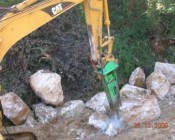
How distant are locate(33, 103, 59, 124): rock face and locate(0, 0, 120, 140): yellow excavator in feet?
2.45

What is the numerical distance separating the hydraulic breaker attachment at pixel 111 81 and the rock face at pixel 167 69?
146 centimetres

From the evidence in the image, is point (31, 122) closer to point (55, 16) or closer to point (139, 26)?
point (55, 16)

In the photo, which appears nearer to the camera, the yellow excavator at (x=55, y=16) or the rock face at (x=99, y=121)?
the yellow excavator at (x=55, y=16)

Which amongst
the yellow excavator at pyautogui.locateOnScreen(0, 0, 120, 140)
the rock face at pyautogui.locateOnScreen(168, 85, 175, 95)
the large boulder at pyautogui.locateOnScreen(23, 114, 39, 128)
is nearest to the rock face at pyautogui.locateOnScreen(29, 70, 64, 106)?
the large boulder at pyautogui.locateOnScreen(23, 114, 39, 128)

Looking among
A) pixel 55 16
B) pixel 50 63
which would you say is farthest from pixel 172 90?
pixel 55 16

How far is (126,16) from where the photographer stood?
6.92 meters

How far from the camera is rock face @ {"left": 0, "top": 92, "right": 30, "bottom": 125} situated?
5049 millimetres

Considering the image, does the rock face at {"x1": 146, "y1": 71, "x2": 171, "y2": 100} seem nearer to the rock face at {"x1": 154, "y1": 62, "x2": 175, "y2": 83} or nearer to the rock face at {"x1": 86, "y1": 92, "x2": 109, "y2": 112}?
the rock face at {"x1": 154, "y1": 62, "x2": 175, "y2": 83}

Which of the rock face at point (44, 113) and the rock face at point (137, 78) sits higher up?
the rock face at point (44, 113)

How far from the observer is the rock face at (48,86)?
5246mm

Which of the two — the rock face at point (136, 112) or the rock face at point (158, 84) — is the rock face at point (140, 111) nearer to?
the rock face at point (136, 112)

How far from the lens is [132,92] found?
217 inches

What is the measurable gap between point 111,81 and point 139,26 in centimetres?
256

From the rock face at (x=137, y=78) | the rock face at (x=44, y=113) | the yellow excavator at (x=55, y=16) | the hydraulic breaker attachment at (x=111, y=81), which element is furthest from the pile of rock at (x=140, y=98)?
the rock face at (x=44, y=113)
